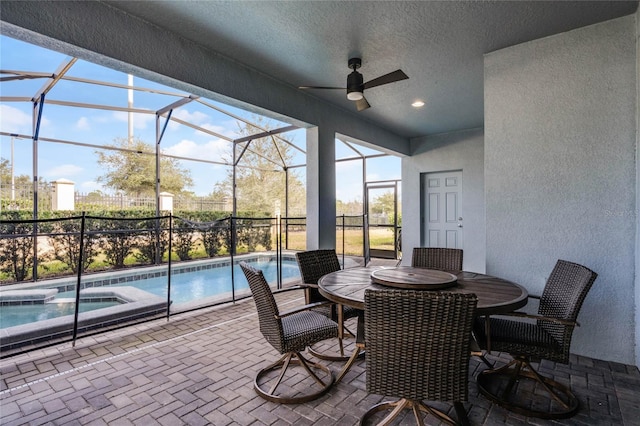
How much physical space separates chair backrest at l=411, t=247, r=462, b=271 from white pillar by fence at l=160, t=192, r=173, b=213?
6.77m

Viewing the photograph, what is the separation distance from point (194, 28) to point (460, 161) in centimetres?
528

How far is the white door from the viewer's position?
634cm

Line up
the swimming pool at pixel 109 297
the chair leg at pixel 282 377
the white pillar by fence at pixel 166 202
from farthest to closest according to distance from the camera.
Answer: the white pillar by fence at pixel 166 202 → the swimming pool at pixel 109 297 → the chair leg at pixel 282 377

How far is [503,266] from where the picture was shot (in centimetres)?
308

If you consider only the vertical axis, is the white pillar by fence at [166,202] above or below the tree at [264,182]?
below

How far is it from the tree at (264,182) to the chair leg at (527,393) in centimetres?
794

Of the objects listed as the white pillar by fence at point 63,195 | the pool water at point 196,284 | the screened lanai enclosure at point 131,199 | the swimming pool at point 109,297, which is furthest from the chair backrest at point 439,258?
the white pillar by fence at point 63,195

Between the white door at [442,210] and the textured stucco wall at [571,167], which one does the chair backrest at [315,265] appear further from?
the white door at [442,210]

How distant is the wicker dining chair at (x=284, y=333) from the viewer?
195 centimetres

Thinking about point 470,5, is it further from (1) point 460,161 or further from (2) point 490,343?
(1) point 460,161

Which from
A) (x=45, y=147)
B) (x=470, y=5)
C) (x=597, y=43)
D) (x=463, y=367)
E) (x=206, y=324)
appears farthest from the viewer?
(x=45, y=147)

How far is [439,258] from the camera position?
10.3 ft

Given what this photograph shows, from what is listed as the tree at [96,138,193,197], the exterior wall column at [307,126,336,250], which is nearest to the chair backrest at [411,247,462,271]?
the exterior wall column at [307,126,336,250]

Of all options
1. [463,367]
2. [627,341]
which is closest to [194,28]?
[463,367]
